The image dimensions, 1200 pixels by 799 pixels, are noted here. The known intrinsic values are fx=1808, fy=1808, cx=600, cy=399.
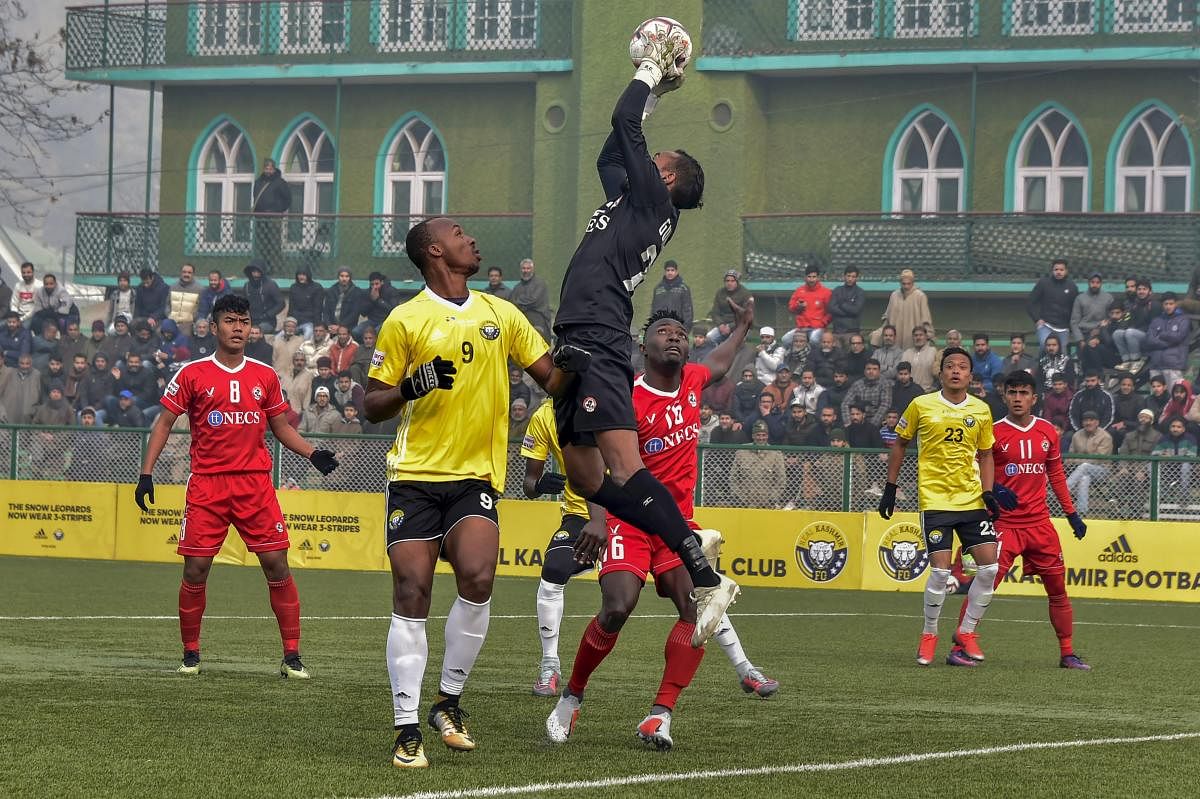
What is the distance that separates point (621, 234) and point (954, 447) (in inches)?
221

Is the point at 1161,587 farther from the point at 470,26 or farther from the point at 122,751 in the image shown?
the point at 470,26

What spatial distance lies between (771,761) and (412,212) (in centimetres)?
3117

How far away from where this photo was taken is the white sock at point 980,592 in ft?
42.4

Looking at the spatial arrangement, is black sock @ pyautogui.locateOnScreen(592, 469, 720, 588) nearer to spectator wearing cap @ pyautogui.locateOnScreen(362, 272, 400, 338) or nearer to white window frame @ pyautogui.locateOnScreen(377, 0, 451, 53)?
spectator wearing cap @ pyautogui.locateOnScreen(362, 272, 400, 338)

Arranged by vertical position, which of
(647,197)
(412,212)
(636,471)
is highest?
(412,212)

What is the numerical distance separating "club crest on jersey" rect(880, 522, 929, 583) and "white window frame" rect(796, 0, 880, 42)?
15510mm

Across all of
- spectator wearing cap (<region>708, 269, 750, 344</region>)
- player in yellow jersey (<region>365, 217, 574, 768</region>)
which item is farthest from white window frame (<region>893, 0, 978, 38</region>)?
player in yellow jersey (<region>365, 217, 574, 768</region>)

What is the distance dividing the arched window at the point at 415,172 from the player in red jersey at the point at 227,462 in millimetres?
26890

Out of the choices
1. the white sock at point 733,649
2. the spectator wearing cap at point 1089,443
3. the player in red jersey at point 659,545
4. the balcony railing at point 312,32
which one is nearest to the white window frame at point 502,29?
the balcony railing at point 312,32

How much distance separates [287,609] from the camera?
1077 centimetres

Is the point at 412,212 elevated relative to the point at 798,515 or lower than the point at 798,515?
elevated

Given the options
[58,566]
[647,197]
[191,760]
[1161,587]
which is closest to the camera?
[191,760]

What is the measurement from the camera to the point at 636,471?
25.9ft

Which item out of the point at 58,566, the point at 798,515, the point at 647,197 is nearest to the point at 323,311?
the point at 58,566
